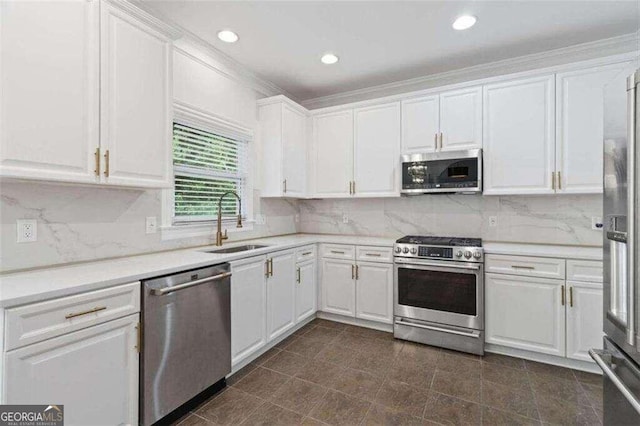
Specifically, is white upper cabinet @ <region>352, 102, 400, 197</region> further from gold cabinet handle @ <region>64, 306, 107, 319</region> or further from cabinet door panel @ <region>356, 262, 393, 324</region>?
gold cabinet handle @ <region>64, 306, 107, 319</region>

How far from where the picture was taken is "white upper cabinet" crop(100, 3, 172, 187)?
178cm

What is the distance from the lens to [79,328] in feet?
4.65

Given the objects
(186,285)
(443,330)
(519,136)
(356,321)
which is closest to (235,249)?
(186,285)

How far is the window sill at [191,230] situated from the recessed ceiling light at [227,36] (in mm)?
1676

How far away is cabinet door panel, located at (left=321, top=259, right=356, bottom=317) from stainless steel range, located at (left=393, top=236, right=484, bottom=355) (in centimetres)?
51

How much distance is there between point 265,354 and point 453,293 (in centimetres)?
182

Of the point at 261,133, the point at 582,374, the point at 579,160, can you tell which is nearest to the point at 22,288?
the point at 261,133

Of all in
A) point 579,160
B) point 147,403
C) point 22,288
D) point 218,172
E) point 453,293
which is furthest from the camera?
point 218,172

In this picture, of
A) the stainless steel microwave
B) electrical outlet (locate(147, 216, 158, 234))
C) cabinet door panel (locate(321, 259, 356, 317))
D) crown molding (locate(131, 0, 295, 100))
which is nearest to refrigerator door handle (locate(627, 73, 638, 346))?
the stainless steel microwave

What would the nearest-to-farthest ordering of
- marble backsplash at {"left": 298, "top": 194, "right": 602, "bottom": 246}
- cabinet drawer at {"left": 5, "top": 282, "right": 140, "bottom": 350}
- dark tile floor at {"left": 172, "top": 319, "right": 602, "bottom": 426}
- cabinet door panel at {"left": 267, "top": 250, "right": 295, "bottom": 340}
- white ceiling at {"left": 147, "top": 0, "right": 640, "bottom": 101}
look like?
cabinet drawer at {"left": 5, "top": 282, "right": 140, "bottom": 350}, dark tile floor at {"left": 172, "top": 319, "right": 602, "bottom": 426}, white ceiling at {"left": 147, "top": 0, "right": 640, "bottom": 101}, cabinet door panel at {"left": 267, "top": 250, "right": 295, "bottom": 340}, marble backsplash at {"left": 298, "top": 194, "right": 602, "bottom": 246}

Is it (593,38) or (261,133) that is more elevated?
(593,38)

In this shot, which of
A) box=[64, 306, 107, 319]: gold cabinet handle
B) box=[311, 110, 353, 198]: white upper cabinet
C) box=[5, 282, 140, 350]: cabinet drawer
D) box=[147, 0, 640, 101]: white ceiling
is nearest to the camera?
box=[5, 282, 140, 350]: cabinet drawer

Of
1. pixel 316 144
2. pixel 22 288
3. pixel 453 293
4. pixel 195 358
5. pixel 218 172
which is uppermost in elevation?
pixel 316 144

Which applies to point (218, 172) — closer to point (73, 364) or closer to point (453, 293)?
point (73, 364)
